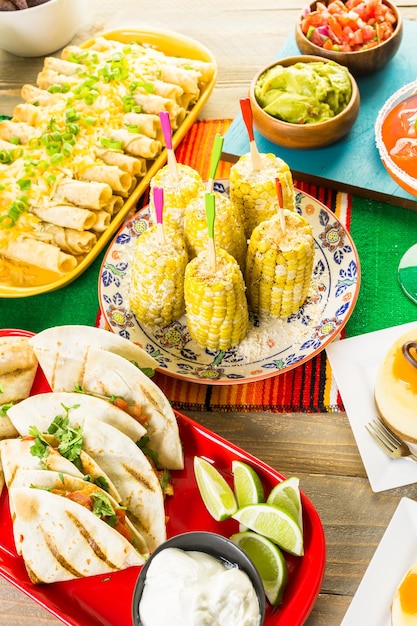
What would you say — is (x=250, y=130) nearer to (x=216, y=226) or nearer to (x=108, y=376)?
(x=216, y=226)

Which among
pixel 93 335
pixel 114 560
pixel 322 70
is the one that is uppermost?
pixel 322 70

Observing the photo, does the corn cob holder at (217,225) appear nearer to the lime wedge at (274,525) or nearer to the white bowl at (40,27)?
the lime wedge at (274,525)

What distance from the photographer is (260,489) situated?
1.89m

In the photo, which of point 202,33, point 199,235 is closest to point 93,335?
point 199,235

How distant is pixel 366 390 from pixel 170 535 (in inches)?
29.9

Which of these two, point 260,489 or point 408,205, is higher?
point 408,205

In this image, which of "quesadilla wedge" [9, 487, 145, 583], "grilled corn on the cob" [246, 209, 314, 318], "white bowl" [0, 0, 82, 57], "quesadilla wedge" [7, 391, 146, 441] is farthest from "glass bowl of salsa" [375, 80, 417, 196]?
"white bowl" [0, 0, 82, 57]

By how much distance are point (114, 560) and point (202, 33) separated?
286 cm

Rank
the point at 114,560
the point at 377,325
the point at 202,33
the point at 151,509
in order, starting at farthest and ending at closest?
the point at 202,33, the point at 377,325, the point at 151,509, the point at 114,560

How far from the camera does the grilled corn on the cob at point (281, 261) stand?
7.16 feet

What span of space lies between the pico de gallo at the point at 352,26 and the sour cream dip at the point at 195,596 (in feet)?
7.65

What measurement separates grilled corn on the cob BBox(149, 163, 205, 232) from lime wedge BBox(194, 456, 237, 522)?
0.83 meters

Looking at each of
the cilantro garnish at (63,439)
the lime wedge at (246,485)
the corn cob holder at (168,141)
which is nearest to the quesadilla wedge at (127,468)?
the cilantro garnish at (63,439)

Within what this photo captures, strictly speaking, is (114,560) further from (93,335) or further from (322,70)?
(322,70)
